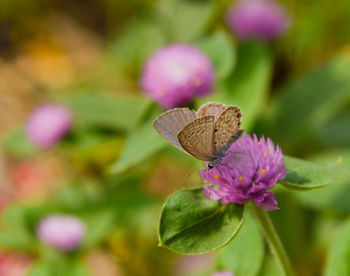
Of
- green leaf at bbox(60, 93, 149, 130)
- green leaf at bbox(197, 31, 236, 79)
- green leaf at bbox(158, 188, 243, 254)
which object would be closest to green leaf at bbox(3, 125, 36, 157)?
green leaf at bbox(60, 93, 149, 130)

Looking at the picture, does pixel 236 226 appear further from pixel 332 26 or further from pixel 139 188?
pixel 332 26

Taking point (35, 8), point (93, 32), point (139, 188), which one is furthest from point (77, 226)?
point (35, 8)

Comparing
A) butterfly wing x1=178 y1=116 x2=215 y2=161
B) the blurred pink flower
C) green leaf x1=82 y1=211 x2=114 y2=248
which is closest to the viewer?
butterfly wing x1=178 y1=116 x2=215 y2=161

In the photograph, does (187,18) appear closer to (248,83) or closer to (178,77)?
(248,83)

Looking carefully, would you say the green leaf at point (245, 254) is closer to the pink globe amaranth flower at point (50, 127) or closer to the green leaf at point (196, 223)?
the green leaf at point (196, 223)

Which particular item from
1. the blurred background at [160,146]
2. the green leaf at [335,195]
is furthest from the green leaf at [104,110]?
the green leaf at [335,195]

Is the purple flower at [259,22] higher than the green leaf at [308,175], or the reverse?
the purple flower at [259,22]

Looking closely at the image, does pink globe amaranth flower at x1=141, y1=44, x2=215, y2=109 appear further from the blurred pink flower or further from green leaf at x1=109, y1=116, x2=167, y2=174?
the blurred pink flower
